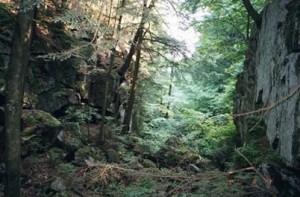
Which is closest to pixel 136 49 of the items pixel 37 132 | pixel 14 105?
pixel 37 132

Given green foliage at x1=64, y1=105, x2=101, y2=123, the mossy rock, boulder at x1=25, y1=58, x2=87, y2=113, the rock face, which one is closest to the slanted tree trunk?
the mossy rock

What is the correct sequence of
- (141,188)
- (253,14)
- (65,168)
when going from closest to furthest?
1. (141,188)
2. (253,14)
3. (65,168)

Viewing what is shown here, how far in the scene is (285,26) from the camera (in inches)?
257

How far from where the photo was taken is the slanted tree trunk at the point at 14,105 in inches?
314

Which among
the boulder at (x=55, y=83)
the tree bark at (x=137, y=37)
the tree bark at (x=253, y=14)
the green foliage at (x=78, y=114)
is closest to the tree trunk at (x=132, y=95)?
the tree bark at (x=137, y=37)

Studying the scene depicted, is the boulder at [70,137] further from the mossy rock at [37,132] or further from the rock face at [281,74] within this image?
the rock face at [281,74]

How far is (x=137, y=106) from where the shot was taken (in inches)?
636

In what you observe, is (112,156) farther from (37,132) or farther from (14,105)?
(14,105)

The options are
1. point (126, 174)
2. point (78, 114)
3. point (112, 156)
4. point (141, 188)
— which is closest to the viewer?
point (126, 174)

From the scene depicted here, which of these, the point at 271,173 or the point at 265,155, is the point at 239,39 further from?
the point at 271,173

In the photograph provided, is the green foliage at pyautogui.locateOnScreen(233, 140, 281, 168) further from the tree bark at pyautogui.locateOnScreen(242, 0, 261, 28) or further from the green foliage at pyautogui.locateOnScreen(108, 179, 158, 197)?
the tree bark at pyautogui.locateOnScreen(242, 0, 261, 28)

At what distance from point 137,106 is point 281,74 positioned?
10.4m

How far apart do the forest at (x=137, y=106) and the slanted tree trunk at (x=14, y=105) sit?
0.07 ft

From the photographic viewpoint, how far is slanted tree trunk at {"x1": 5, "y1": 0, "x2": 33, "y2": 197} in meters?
7.97
